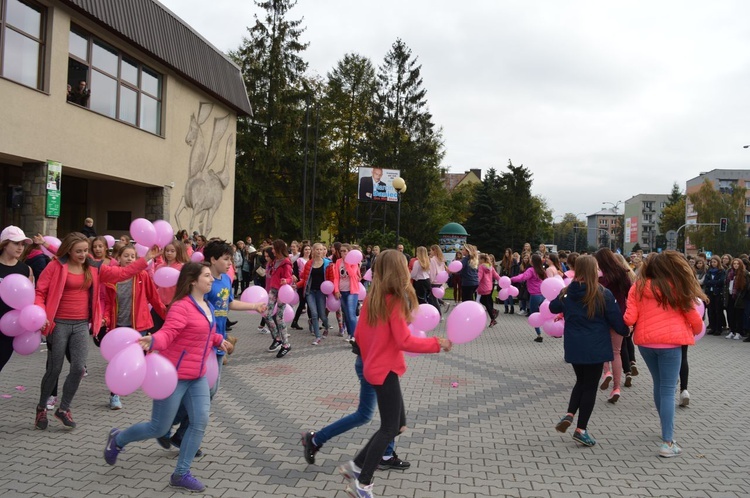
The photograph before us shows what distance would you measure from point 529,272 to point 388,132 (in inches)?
1245

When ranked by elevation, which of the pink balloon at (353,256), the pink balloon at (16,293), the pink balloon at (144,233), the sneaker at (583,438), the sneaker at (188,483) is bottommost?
the sneaker at (188,483)

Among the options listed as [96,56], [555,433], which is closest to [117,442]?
[555,433]

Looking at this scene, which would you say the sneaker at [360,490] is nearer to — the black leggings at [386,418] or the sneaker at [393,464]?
the black leggings at [386,418]

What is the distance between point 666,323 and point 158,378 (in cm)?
421

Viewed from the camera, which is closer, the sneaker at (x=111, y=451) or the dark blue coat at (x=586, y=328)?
the sneaker at (x=111, y=451)

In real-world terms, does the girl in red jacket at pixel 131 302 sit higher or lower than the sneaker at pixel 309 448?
higher

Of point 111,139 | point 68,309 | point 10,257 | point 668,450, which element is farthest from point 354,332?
point 111,139

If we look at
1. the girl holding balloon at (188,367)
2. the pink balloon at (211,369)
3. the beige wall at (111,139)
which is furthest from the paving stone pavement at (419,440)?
the beige wall at (111,139)

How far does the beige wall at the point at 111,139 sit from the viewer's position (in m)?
14.1

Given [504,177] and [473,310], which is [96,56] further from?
[504,177]

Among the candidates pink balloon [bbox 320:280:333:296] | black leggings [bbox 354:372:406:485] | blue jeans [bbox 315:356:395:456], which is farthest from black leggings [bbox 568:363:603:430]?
pink balloon [bbox 320:280:333:296]

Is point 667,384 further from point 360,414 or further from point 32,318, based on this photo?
point 32,318

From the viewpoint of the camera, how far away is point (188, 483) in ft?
13.2

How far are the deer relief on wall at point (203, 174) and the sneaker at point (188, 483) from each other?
1813 cm
